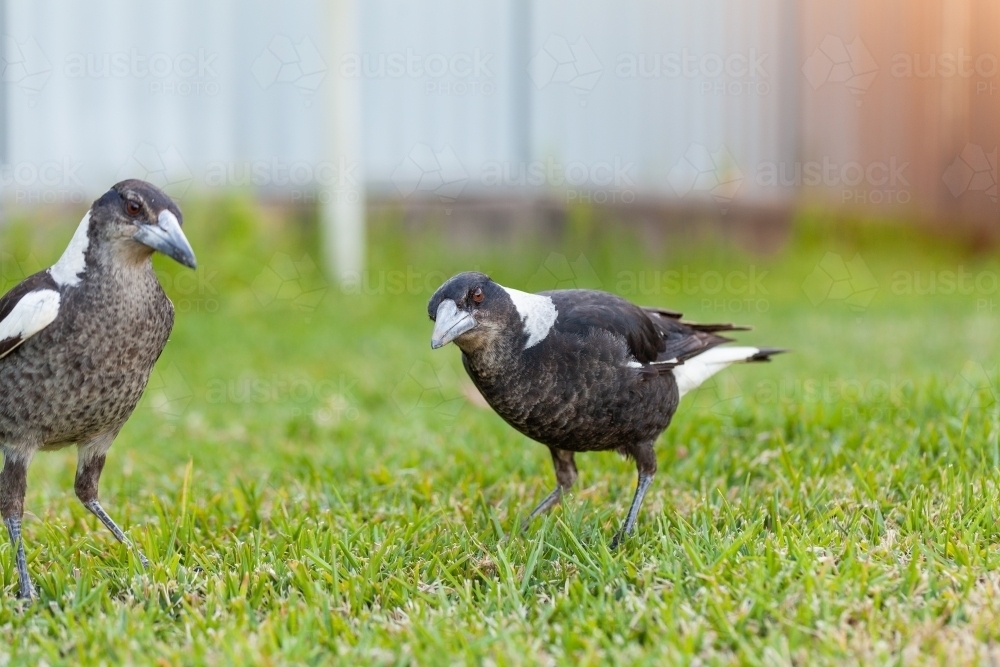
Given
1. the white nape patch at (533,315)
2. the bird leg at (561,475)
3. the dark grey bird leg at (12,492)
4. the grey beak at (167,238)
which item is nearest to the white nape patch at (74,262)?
the grey beak at (167,238)

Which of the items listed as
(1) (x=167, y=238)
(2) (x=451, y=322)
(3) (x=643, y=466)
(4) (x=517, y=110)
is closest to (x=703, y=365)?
(3) (x=643, y=466)

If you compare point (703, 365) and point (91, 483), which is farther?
point (703, 365)

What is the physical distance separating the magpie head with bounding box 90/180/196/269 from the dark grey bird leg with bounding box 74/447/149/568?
1.99 ft

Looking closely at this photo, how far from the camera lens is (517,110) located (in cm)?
846

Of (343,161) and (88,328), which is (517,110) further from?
(88,328)

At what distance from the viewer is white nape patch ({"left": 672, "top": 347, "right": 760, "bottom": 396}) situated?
128 inches

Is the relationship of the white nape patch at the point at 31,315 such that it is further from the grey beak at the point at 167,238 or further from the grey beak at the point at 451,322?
the grey beak at the point at 451,322

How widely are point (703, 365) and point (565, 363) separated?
2.46 ft

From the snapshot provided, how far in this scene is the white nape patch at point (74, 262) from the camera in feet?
8.53

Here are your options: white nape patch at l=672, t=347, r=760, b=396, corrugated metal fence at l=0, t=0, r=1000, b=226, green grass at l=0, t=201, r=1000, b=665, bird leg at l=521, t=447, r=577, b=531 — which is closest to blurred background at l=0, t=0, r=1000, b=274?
corrugated metal fence at l=0, t=0, r=1000, b=226

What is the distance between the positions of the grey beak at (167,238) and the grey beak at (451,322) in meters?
0.59

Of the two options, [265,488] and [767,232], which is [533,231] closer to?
[767,232]

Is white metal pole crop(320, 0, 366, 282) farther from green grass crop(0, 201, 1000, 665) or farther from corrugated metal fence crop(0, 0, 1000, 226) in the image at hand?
green grass crop(0, 201, 1000, 665)

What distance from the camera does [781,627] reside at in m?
2.11
